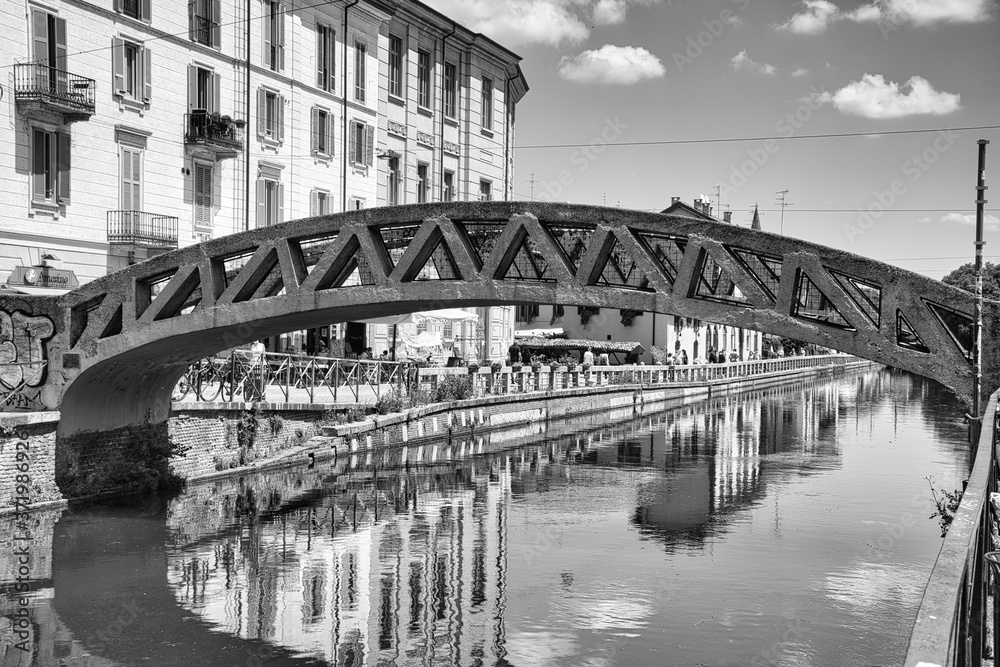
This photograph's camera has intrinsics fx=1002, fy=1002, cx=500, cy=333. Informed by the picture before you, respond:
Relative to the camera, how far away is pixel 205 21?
29.3 m

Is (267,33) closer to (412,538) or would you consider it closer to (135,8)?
(135,8)

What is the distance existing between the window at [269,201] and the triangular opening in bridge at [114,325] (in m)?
13.2

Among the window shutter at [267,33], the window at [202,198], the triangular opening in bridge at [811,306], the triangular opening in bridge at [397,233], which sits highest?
the window shutter at [267,33]

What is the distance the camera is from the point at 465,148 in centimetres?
4191

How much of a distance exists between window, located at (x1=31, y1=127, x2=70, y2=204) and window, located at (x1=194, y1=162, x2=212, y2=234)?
4.77m

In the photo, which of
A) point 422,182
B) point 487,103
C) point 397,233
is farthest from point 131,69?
point 487,103

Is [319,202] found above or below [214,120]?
below

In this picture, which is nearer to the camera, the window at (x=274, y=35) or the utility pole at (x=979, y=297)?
the utility pole at (x=979, y=297)

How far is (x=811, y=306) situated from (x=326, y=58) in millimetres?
24046

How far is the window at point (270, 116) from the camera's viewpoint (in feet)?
103

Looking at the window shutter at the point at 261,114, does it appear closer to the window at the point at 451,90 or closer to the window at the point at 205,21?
the window at the point at 205,21

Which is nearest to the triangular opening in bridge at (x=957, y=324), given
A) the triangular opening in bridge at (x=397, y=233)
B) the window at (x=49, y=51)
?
the triangular opening in bridge at (x=397, y=233)

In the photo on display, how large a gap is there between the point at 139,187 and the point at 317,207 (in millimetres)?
8307

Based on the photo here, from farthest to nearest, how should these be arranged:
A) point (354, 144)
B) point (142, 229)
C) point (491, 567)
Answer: point (354, 144) → point (142, 229) → point (491, 567)
